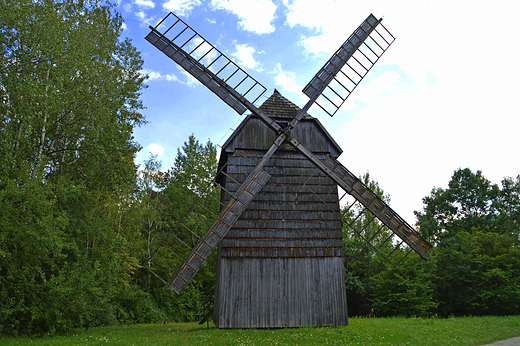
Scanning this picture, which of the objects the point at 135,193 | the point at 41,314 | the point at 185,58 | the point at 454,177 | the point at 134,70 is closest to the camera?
the point at 41,314

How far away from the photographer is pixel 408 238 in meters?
12.0

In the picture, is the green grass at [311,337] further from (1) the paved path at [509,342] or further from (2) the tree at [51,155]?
(2) the tree at [51,155]

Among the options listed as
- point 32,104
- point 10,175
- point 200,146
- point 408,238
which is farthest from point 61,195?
point 200,146

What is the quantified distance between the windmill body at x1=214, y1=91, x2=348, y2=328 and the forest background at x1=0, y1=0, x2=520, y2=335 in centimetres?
157

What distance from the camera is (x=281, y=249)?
1223 cm

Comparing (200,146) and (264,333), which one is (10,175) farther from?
(200,146)

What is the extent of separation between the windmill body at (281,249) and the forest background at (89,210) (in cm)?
157

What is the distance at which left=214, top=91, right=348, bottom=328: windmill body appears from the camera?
11758 mm

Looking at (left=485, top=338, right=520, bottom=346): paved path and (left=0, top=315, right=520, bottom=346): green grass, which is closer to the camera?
(left=0, top=315, right=520, bottom=346): green grass

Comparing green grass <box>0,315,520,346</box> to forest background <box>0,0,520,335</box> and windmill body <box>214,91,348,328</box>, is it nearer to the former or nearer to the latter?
windmill body <box>214,91,348,328</box>

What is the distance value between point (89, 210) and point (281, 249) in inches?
331

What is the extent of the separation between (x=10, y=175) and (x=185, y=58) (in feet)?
24.4

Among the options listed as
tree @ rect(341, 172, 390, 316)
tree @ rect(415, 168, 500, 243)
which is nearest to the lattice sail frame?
tree @ rect(341, 172, 390, 316)

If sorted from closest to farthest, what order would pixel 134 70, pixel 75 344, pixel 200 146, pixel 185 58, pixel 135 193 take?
pixel 75 344 → pixel 185 58 → pixel 134 70 → pixel 135 193 → pixel 200 146
